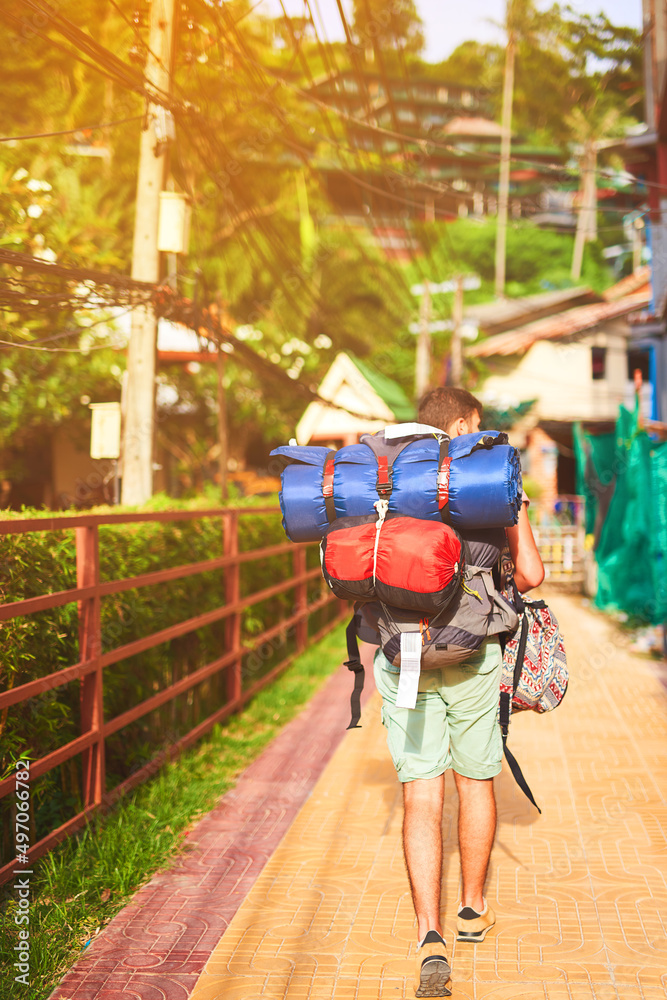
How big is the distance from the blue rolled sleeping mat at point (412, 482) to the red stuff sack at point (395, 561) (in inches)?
2.3

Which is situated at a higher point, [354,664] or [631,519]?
[631,519]

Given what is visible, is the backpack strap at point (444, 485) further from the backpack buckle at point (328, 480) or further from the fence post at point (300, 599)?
the fence post at point (300, 599)

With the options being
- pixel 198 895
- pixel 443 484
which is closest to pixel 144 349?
pixel 198 895

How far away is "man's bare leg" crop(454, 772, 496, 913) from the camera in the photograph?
3.10 metres

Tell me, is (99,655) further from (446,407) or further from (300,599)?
(300,599)

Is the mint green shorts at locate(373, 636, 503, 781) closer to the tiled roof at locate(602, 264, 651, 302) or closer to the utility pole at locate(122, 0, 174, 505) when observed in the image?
the utility pole at locate(122, 0, 174, 505)

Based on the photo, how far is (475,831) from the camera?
309cm

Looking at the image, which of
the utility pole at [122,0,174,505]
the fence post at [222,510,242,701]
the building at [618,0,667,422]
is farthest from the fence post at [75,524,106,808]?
the building at [618,0,667,422]

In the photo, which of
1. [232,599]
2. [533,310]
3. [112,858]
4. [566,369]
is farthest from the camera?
[533,310]

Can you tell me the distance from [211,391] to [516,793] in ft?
59.8

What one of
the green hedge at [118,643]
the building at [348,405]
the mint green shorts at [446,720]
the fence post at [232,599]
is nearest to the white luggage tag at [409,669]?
the mint green shorts at [446,720]

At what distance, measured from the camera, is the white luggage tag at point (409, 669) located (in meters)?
2.78

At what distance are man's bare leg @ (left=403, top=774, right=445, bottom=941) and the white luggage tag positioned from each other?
0.39m

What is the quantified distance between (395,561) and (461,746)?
83 centimetres
